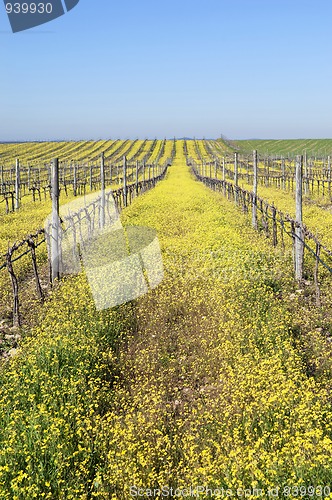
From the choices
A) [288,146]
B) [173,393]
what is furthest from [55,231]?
[288,146]

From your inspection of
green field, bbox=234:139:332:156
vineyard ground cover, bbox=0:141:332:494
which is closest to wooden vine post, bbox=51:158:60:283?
vineyard ground cover, bbox=0:141:332:494

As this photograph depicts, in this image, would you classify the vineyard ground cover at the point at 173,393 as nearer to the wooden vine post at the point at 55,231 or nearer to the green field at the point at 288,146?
the wooden vine post at the point at 55,231

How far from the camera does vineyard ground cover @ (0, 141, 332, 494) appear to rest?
438 centimetres

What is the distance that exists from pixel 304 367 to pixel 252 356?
2.43ft

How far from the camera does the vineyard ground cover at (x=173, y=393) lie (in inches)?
172

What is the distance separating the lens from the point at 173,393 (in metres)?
6.21

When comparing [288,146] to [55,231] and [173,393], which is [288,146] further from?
[173,393]

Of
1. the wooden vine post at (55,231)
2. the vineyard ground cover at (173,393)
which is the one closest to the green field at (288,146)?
the wooden vine post at (55,231)

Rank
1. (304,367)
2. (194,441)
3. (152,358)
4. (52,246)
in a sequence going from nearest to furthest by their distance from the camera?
1. (194,441)
2. (304,367)
3. (152,358)
4. (52,246)

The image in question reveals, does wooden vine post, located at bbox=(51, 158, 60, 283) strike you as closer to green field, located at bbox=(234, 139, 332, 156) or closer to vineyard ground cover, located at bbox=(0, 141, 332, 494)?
vineyard ground cover, located at bbox=(0, 141, 332, 494)

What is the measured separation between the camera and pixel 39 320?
29.2 ft

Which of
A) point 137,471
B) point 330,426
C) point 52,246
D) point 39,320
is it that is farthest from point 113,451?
point 52,246

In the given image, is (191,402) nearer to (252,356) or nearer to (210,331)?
(252,356)

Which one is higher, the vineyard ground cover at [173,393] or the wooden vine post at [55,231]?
the wooden vine post at [55,231]
